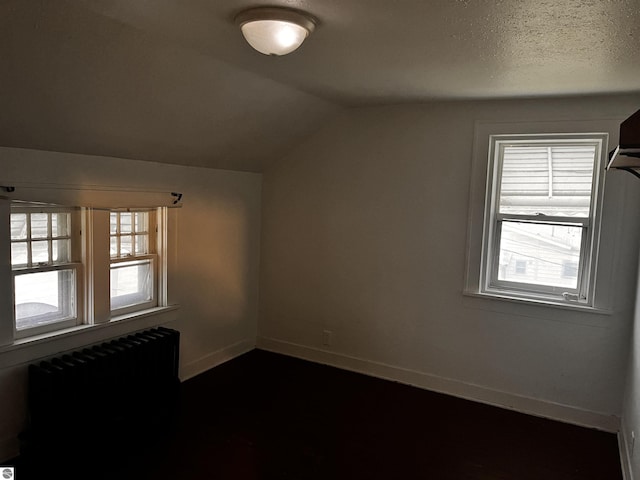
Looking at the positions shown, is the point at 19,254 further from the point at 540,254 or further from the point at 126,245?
the point at 540,254

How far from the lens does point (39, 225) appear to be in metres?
3.05

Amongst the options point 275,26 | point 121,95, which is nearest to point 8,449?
point 121,95

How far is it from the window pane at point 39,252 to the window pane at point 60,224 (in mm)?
88

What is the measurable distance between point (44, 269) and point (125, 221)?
2.37 ft

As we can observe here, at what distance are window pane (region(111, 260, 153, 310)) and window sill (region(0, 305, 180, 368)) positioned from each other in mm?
107

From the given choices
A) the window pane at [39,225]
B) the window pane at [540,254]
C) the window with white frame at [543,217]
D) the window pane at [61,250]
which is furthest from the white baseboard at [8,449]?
the window pane at [540,254]

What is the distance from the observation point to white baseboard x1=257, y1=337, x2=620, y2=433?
355cm

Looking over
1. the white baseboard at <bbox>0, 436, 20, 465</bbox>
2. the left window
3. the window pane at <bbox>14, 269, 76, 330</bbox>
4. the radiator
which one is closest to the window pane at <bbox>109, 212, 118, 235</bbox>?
the left window

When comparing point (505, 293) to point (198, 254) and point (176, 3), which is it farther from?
→ point (176, 3)

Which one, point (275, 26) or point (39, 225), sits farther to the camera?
point (39, 225)

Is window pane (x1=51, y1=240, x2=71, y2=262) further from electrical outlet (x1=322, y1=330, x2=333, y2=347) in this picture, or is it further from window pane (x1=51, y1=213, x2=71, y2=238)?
electrical outlet (x1=322, y1=330, x2=333, y2=347)

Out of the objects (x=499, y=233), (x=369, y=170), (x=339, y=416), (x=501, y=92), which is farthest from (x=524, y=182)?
(x=339, y=416)

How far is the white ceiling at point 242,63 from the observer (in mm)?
1970

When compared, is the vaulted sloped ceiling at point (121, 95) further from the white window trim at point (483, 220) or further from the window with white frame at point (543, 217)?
the window with white frame at point (543, 217)
